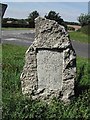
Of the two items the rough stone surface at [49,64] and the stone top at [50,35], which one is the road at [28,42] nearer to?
the rough stone surface at [49,64]

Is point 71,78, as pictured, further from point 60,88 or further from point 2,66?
point 2,66

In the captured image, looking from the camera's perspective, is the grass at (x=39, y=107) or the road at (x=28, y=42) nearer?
the grass at (x=39, y=107)

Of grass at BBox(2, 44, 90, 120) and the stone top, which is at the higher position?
the stone top

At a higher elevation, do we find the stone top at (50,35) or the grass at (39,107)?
the stone top at (50,35)

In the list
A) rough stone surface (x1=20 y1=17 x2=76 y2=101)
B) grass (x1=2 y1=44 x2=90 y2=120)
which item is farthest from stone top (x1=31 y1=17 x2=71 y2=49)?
grass (x1=2 y1=44 x2=90 y2=120)

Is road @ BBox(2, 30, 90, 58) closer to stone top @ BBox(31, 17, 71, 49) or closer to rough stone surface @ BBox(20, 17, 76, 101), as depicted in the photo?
rough stone surface @ BBox(20, 17, 76, 101)

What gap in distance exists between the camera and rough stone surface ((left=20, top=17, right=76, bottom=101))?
659 cm

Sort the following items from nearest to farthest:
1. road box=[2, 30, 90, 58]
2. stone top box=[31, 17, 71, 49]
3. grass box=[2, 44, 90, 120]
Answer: grass box=[2, 44, 90, 120] → stone top box=[31, 17, 71, 49] → road box=[2, 30, 90, 58]

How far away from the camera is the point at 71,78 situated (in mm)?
6625

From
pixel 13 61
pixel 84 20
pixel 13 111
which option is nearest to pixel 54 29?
pixel 13 111

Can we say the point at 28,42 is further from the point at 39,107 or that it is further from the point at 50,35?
the point at 39,107

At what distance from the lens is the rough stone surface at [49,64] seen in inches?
259

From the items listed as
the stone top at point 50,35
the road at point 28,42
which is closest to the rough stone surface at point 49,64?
the stone top at point 50,35

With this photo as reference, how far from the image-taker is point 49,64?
265 inches
